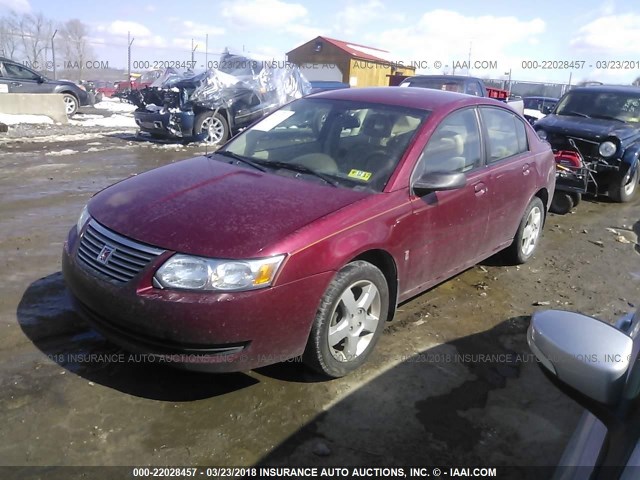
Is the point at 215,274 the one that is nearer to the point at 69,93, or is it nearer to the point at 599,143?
the point at 599,143

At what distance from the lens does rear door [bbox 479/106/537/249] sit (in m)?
4.31

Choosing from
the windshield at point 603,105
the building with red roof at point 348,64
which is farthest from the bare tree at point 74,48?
the windshield at point 603,105

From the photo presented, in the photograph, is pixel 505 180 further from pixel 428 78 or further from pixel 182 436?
pixel 428 78

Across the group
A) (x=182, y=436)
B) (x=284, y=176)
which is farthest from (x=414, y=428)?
(x=284, y=176)

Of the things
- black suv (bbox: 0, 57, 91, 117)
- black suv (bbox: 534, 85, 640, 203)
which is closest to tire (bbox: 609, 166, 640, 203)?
black suv (bbox: 534, 85, 640, 203)

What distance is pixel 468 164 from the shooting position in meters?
4.04

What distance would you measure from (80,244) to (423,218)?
6.92 ft

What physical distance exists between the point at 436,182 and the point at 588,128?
623 cm

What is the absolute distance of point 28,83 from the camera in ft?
48.0

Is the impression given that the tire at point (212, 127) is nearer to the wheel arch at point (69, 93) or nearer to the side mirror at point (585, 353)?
the wheel arch at point (69, 93)

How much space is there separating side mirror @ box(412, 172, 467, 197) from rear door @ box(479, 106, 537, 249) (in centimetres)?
86

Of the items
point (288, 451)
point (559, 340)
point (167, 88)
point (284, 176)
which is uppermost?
point (167, 88)

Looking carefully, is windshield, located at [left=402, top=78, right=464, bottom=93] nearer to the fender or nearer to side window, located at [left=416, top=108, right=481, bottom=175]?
the fender

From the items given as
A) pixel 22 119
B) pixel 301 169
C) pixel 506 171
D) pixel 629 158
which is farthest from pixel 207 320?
pixel 22 119
